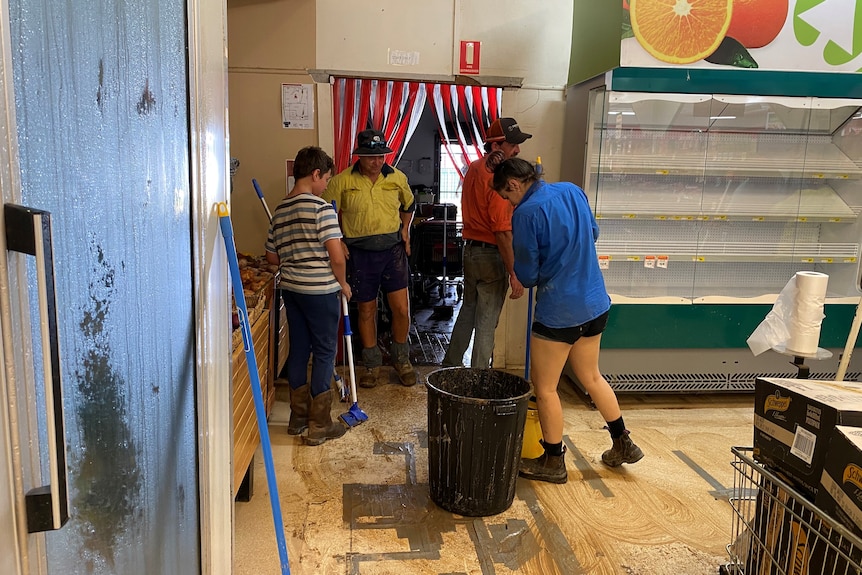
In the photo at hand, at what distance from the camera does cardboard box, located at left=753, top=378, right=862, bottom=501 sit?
4.84ft

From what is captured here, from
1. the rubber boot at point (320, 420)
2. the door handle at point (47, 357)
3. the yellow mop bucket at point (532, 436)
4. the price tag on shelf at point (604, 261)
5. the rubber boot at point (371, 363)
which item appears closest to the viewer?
the door handle at point (47, 357)

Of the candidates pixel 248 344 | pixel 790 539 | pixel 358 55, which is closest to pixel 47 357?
pixel 248 344

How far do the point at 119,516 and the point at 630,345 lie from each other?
11.3 feet

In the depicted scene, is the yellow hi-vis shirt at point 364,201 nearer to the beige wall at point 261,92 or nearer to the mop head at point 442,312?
the beige wall at point 261,92

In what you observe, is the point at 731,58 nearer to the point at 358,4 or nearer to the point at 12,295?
the point at 358,4

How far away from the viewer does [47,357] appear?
0.87 meters

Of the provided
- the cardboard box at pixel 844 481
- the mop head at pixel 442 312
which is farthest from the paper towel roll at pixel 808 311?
the mop head at pixel 442 312

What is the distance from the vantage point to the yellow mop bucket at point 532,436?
10.4 ft

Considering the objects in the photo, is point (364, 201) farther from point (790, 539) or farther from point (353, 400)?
point (790, 539)

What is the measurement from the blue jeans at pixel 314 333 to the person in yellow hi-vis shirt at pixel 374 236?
37.6 inches

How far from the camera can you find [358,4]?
14.1ft

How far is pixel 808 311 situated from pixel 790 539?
31.1 inches

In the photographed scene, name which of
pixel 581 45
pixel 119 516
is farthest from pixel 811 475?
pixel 581 45

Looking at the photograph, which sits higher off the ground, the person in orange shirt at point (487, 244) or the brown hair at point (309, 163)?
the brown hair at point (309, 163)
